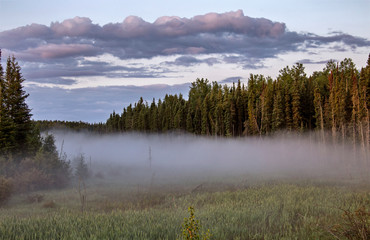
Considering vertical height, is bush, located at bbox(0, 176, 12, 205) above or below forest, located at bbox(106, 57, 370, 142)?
below

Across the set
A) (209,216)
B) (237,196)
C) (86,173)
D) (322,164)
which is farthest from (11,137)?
(322,164)

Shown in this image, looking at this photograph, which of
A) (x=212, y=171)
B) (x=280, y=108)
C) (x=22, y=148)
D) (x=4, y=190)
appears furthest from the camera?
(x=280, y=108)

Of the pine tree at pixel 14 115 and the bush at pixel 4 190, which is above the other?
the pine tree at pixel 14 115

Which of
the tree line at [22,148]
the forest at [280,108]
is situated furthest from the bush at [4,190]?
the forest at [280,108]

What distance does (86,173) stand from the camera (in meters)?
43.9

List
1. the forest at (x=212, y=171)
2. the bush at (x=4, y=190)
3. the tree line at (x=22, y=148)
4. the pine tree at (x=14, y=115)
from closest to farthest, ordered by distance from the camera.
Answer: the forest at (x=212, y=171) < the bush at (x=4, y=190) < the tree line at (x=22, y=148) < the pine tree at (x=14, y=115)

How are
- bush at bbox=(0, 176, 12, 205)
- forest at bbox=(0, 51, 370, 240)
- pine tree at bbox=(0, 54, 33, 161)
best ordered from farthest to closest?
pine tree at bbox=(0, 54, 33, 161)
bush at bbox=(0, 176, 12, 205)
forest at bbox=(0, 51, 370, 240)

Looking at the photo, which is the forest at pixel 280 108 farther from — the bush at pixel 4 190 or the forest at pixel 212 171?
the bush at pixel 4 190

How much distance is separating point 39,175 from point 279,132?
52396mm

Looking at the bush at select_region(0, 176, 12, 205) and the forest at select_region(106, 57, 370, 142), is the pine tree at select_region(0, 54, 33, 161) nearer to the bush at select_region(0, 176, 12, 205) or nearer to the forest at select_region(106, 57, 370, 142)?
the bush at select_region(0, 176, 12, 205)

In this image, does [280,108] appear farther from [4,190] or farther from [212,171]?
[4,190]

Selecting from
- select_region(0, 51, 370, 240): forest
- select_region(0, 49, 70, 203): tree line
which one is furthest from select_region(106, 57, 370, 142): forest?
select_region(0, 49, 70, 203): tree line

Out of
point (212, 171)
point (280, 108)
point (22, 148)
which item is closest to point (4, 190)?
point (22, 148)

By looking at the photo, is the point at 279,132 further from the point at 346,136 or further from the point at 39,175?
the point at 39,175
